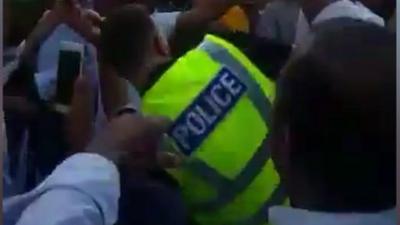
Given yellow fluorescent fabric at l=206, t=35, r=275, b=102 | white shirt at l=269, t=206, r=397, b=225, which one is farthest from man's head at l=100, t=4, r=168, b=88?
white shirt at l=269, t=206, r=397, b=225

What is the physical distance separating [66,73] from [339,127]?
→ 569 millimetres

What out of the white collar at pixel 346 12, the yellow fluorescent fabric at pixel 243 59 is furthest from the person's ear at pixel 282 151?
the white collar at pixel 346 12

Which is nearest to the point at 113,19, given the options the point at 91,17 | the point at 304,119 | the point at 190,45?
the point at 91,17

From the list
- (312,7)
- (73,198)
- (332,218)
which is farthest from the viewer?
(312,7)

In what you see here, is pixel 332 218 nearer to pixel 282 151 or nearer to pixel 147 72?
pixel 282 151

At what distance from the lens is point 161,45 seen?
5.69 feet

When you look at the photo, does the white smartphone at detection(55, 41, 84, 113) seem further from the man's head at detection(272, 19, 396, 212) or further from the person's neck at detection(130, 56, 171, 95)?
the man's head at detection(272, 19, 396, 212)

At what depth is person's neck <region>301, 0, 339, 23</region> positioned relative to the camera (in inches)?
67.7

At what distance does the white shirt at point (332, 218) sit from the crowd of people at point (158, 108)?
88mm

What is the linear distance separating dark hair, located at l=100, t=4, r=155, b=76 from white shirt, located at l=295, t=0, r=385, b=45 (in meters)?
0.30

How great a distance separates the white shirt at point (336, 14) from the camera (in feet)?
5.52

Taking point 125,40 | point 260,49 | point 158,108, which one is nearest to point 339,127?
point 260,49

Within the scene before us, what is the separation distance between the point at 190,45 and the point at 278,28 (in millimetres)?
179

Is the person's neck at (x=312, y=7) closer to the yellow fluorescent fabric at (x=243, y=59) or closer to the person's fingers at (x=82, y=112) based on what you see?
the yellow fluorescent fabric at (x=243, y=59)
